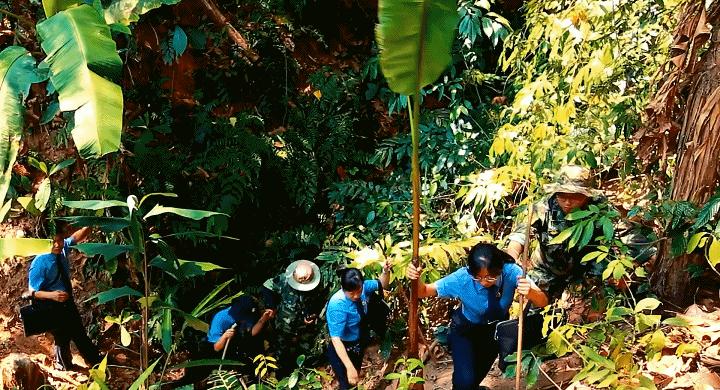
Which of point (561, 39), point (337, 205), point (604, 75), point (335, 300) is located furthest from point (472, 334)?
point (337, 205)

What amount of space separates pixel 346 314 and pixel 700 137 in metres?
2.18

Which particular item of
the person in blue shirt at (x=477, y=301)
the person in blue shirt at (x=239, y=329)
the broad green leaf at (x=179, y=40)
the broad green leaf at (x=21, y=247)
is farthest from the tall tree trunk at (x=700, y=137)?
the broad green leaf at (x=179, y=40)

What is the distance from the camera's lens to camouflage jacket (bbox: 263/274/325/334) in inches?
192

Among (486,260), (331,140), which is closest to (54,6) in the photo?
(486,260)

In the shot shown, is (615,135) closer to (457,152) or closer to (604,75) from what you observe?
(604,75)

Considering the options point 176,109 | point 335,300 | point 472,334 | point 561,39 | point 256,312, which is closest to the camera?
point 472,334

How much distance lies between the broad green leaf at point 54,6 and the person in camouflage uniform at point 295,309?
2.46 m

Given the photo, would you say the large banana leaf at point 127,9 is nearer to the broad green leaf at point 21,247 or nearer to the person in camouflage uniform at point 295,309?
the broad green leaf at point 21,247

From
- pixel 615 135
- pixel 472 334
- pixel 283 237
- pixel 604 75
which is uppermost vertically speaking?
pixel 604 75

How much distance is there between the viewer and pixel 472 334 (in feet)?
11.9

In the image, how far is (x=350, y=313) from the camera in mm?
3922

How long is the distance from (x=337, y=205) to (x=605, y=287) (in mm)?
2973

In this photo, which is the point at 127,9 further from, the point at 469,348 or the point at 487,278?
the point at 469,348

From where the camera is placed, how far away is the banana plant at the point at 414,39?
1.98 metres
